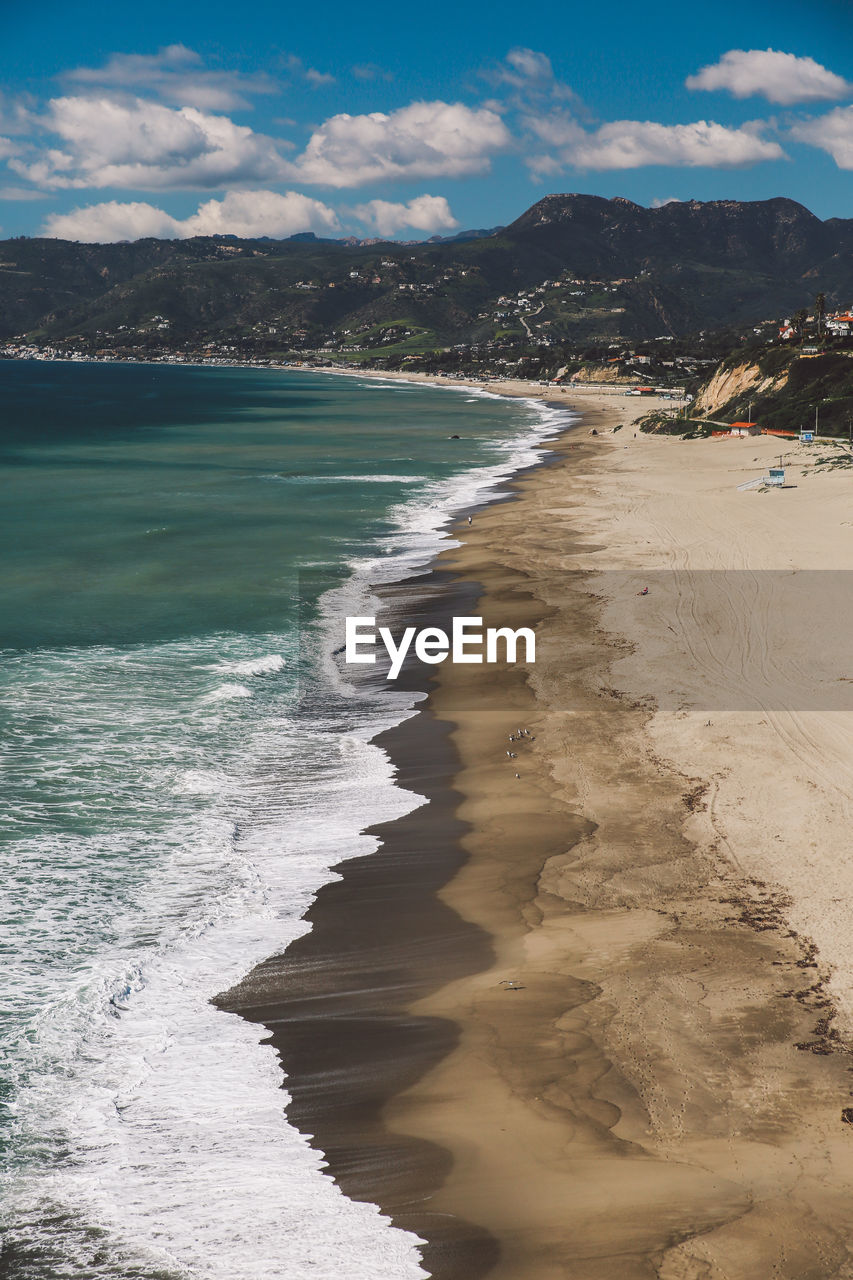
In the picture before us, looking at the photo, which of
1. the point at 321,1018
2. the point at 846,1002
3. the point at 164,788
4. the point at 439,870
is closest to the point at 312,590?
the point at 164,788

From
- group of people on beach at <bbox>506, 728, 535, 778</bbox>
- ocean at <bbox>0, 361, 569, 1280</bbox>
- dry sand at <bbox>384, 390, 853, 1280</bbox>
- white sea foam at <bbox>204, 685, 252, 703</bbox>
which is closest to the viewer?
dry sand at <bbox>384, 390, 853, 1280</bbox>

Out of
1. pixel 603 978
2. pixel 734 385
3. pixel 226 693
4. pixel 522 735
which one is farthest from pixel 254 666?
pixel 734 385

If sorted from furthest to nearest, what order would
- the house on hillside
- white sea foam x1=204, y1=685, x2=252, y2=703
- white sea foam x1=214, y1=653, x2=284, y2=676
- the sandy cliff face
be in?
the house on hillside, the sandy cliff face, white sea foam x1=214, y1=653, x2=284, y2=676, white sea foam x1=204, y1=685, x2=252, y2=703

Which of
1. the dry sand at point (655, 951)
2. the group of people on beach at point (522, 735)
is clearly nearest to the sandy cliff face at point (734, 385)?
the dry sand at point (655, 951)

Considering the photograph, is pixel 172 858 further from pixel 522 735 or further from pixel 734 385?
pixel 734 385

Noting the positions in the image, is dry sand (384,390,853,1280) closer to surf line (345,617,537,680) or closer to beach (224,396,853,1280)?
beach (224,396,853,1280)

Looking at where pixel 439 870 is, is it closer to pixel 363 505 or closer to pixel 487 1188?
pixel 487 1188

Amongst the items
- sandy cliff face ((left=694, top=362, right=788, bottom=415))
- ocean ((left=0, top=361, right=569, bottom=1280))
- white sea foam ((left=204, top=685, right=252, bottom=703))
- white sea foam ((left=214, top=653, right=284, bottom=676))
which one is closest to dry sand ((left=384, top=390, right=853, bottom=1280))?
ocean ((left=0, top=361, right=569, bottom=1280))
